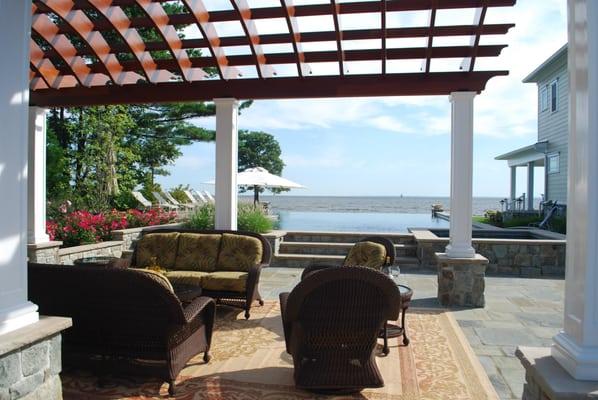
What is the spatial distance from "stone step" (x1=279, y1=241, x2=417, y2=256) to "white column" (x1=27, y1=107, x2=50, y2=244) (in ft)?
13.9

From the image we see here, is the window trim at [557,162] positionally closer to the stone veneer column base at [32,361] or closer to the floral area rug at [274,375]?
the floral area rug at [274,375]

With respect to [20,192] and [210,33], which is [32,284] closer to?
[20,192]

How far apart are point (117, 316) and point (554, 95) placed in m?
16.3

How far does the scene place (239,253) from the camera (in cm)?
568

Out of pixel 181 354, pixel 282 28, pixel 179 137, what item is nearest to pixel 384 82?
pixel 282 28

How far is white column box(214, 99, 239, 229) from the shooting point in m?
6.61

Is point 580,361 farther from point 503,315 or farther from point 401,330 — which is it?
point 503,315

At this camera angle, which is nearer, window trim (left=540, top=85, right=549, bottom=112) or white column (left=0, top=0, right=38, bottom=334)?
white column (left=0, top=0, right=38, bottom=334)

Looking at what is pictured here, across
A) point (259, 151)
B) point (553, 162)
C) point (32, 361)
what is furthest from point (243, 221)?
point (259, 151)

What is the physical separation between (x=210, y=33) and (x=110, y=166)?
869cm

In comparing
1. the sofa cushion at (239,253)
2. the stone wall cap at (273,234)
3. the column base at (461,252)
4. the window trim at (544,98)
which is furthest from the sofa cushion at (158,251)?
the window trim at (544,98)

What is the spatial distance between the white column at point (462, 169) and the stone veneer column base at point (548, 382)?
3506mm

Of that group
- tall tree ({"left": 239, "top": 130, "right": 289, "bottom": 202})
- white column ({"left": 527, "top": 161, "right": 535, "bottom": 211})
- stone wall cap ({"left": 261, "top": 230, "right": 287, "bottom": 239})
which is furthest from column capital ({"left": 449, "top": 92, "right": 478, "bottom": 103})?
tall tree ({"left": 239, "top": 130, "right": 289, "bottom": 202})

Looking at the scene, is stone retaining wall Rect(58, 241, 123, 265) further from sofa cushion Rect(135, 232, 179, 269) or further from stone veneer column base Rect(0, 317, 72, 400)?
stone veneer column base Rect(0, 317, 72, 400)
